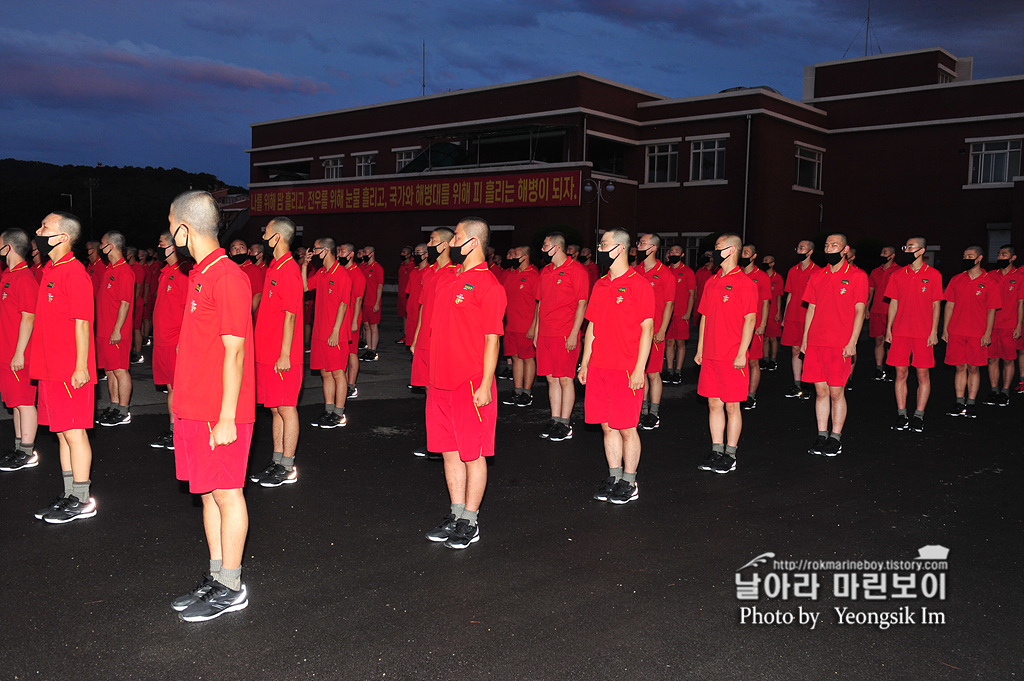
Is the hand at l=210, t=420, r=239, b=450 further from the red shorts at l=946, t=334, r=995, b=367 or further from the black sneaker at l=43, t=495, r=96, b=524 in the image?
the red shorts at l=946, t=334, r=995, b=367

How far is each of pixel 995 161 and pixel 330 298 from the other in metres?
28.7

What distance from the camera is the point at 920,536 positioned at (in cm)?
549

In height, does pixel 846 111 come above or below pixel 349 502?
above

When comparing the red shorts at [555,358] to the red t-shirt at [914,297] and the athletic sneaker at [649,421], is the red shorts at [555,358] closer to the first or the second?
the athletic sneaker at [649,421]

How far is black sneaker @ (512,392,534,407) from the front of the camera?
1045 centimetres

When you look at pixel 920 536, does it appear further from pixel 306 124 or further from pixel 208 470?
pixel 306 124

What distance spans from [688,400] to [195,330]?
26.9ft

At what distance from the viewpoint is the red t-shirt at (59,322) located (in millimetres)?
5367

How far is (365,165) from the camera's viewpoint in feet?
126

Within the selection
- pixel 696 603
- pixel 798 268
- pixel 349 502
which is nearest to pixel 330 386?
pixel 349 502

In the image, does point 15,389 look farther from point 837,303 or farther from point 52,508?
point 837,303

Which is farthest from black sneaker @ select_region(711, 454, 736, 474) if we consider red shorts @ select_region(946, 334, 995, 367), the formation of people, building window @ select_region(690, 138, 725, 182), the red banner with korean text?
building window @ select_region(690, 138, 725, 182)

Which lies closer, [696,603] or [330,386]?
[696,603]

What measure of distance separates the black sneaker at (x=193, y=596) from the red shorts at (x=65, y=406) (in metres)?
1.88
